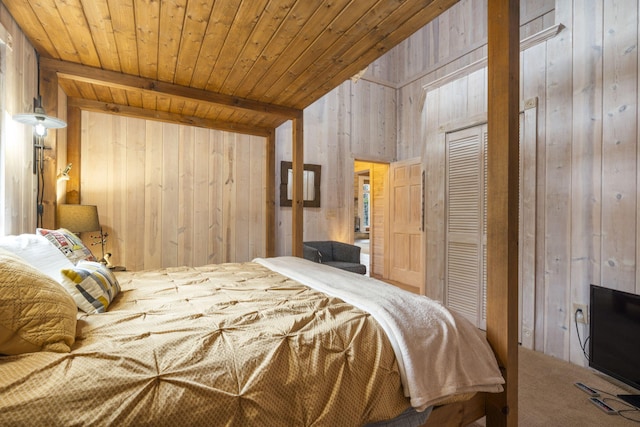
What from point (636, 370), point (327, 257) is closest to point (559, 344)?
point (636, 370)

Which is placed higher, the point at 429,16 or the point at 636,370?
the point at 429,16

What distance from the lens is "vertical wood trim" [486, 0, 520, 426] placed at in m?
1.44

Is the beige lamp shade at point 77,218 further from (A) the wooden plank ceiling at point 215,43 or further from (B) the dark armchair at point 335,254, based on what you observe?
(B) the dark armchair at point 335,254

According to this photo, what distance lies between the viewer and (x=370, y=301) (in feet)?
4.87

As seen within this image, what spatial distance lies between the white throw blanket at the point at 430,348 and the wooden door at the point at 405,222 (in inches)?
147

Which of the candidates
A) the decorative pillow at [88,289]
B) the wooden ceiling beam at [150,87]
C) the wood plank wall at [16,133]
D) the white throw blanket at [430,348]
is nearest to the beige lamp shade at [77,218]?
the wood plank wall at [16,133]

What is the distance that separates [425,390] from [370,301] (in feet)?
1.36

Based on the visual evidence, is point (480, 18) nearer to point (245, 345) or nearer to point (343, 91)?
point (343, 91)

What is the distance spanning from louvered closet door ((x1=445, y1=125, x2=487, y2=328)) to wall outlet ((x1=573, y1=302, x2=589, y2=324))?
0.74 m

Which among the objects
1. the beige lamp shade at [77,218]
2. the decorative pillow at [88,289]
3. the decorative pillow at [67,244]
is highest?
the beige lamp shade at [77,218]

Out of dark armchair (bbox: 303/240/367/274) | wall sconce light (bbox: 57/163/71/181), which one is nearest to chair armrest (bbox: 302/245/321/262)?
dark armchair (bbox: 303/240/367/274)

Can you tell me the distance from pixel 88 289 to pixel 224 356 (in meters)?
0.80

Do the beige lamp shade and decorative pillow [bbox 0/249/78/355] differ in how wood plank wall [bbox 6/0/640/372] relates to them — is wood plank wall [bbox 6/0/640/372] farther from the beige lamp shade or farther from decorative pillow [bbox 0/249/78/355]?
decorative pillow [bbox 0/249/78/355]

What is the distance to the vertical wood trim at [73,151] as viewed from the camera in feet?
10.8
